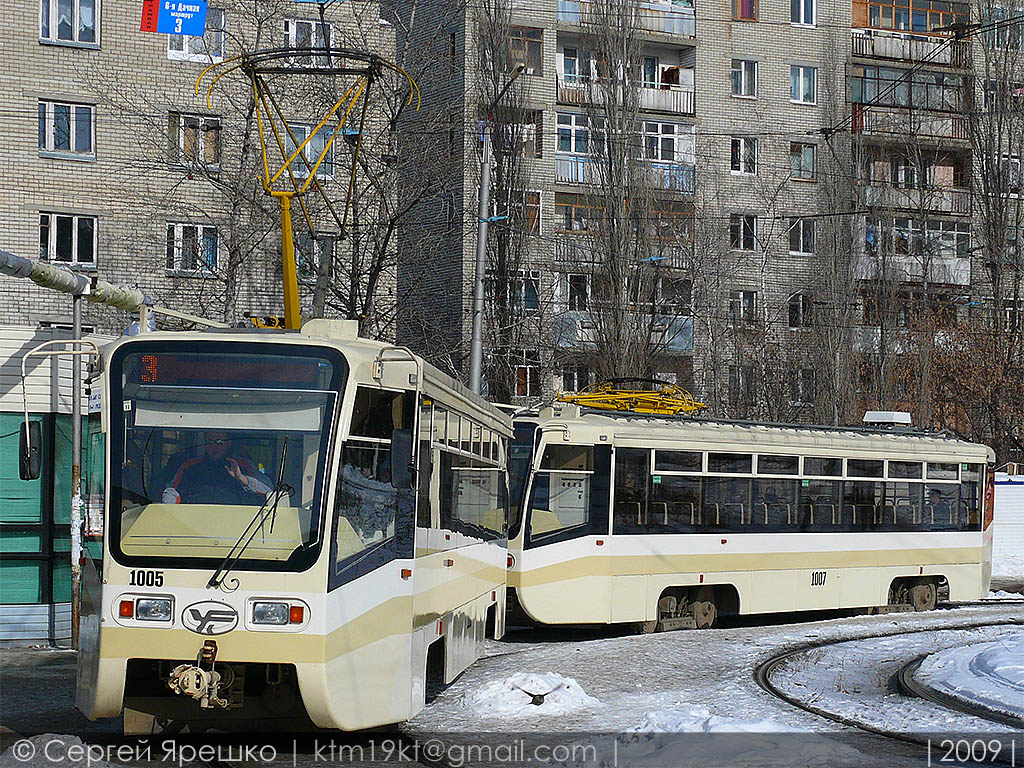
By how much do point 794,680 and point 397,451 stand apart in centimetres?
573

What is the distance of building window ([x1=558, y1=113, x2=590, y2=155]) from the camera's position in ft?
141

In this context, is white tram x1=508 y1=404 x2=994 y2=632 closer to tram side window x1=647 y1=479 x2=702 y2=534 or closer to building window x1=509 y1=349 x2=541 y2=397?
tram side window x1=647 y1=479 x2=702 y2=534

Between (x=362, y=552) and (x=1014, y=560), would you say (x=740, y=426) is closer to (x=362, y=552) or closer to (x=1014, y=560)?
(x=362, y=552)

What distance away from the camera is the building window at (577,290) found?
38.4m

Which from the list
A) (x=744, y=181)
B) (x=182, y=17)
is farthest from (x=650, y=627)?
(x=744, y=181)

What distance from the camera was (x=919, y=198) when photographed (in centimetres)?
4447

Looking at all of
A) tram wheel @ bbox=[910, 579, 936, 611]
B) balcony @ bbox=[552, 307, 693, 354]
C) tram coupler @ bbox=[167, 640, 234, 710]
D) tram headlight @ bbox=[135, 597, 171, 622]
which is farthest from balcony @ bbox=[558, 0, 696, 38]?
tram coupler @ bbox=[167, 640, 234, 710]

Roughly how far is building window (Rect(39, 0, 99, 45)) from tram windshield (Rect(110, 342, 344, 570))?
26.7 metres

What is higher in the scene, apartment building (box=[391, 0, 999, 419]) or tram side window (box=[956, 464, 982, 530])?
apartment building (box=[391, 0, 999, 419])

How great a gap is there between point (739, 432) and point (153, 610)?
11.3 m

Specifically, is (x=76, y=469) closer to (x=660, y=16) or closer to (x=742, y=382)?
(x=742, y=382)

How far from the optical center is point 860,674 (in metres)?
14.3

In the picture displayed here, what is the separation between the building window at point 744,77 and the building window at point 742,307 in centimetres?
661

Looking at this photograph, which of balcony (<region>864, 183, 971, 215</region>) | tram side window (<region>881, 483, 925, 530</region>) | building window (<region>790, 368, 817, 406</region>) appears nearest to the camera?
tram side window (<region>881, 483, 925, 530</region>)
